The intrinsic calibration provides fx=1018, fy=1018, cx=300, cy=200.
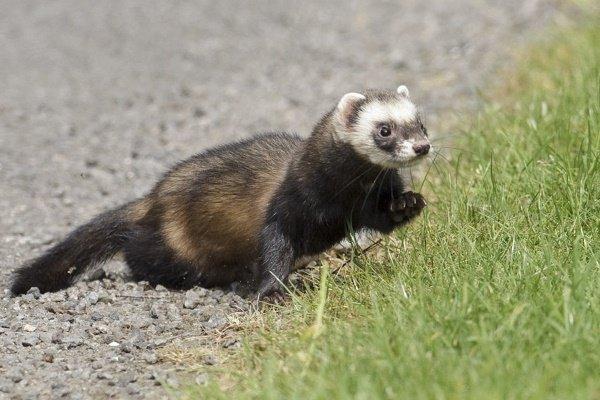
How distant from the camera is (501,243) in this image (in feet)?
16.9

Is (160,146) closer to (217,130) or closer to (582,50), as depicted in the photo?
(217,130)

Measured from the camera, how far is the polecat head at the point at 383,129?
5.39 meters

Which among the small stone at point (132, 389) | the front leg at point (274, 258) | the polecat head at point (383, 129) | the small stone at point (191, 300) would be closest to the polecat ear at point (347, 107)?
the polecat head at point (383, 129)

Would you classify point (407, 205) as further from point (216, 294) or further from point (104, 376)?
point (104, 376)

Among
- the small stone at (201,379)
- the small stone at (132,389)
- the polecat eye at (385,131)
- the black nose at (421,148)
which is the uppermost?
the polecat eye at (385,131)

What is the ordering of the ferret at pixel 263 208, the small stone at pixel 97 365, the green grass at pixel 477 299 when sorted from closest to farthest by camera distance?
the green grass at pixel 477 299, the small stone at pixel 97 365, the ferret at pixel 263 208

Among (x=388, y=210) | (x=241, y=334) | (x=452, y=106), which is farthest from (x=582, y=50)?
(x=241, y=334)

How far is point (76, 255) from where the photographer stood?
6.36 m

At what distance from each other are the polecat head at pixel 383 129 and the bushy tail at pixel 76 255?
1.72 m

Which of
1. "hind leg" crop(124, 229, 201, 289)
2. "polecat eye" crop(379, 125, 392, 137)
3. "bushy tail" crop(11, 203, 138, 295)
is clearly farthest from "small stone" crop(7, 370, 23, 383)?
"polecat eye" crop(379, 125, 392, 137)

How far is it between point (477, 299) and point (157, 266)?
101 inches

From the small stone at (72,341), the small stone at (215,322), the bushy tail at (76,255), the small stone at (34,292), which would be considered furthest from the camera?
the bushy tail at (76,255)

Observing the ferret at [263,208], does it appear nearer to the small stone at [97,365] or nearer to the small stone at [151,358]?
the small stone at [151,358]

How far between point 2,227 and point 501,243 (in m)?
3.83
